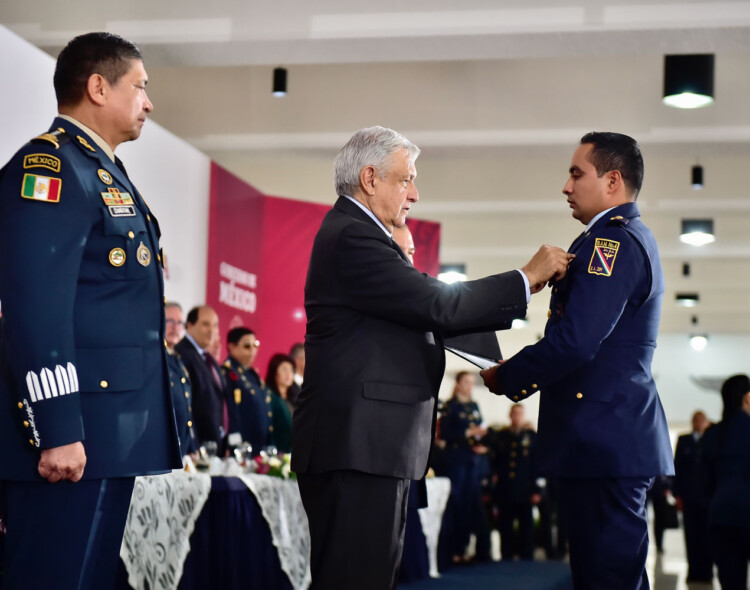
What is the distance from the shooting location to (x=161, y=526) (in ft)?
10.9

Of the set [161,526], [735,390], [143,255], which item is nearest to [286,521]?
[161,526]

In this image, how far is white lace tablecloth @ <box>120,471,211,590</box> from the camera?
10.3 feet

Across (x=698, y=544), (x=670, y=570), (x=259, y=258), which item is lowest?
(x=670, y=570)

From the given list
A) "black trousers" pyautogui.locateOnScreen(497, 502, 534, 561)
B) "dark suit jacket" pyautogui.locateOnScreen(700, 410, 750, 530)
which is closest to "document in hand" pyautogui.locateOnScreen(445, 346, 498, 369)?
"dark suit jacket" pyautogui.locateOnScreen(700, 410, 750, 530)

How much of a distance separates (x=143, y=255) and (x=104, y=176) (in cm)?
16

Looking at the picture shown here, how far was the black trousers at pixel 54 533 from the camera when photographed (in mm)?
1706

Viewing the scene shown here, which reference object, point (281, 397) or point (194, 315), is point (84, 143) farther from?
point (281, 397)

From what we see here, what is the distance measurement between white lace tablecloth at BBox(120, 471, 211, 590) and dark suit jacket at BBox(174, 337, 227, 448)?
1.82 m

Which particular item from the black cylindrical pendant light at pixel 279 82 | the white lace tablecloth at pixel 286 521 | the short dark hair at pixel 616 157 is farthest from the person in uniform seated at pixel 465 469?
the short dark hair at pixel 616 157

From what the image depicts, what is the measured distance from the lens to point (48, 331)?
1.70 metres

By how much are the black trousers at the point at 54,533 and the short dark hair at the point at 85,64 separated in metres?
0.72

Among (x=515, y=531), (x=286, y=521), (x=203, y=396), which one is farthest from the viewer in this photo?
(x=515, y=531)

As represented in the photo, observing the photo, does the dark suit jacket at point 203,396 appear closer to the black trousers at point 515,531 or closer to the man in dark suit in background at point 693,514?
the man in dark suit in background at point 693,514

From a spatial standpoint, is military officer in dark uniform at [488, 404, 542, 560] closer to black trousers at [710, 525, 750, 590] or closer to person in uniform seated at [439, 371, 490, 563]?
person in uniform seated at [439, 371, 490, 563]
